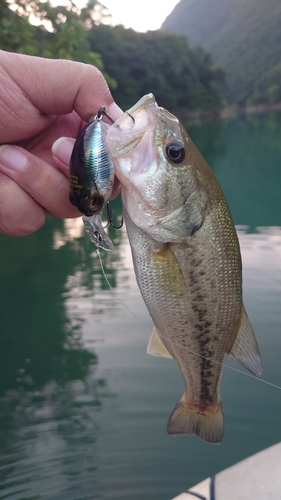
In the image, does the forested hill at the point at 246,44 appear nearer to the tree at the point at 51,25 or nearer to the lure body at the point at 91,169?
the tree at the point at 51,25

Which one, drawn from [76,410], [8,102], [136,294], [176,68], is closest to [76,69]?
[8,102]

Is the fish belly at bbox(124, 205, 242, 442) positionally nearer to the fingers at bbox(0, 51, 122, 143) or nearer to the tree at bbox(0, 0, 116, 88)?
the fingers at bbox(0, 51, 122, 143)

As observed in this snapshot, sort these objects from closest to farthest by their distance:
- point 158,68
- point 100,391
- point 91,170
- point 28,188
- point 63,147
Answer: point 91,170 < point 63,147 < point 28,188 < point 100,391 < point 158,68

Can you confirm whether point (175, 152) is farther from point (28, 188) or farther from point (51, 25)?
point (51, 25)

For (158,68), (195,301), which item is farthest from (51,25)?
(158,68)

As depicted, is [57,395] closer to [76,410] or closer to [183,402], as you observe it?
[76,410]

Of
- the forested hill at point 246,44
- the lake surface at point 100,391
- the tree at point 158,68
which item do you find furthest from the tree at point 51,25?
the forested hill at point 246,44
